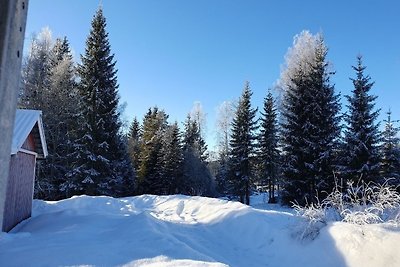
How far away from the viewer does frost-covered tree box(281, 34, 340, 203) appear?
20.0m

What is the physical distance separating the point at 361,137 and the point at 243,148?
968 centimetres

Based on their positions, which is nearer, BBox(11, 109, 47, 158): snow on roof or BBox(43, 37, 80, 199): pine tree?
BBox(11, 109, 47, 158): snow on roof

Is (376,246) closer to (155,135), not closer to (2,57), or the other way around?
(2,57)

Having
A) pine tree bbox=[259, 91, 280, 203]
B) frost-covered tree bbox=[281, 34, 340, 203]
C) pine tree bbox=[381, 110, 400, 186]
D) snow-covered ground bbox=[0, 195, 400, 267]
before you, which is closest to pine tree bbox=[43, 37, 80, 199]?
snow-covered ground bbox=[0, 195, 400, 267]

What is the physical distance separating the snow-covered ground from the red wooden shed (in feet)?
1.86

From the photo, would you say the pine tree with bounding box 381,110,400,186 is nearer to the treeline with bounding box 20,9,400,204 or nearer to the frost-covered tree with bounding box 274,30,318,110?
the treeline with bounding box 20,9,400,204

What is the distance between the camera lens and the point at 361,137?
19234mm

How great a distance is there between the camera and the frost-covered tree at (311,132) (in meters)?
20.0

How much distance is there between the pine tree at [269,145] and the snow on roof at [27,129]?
701 inches

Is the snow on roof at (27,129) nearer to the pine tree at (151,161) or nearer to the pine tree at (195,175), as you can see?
the pine tree at (151,161)

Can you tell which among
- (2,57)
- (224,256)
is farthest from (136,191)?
(2,57)

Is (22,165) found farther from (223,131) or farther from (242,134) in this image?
(223,131)

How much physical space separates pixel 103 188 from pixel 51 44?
446 inches

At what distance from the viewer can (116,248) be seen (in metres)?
6.23
